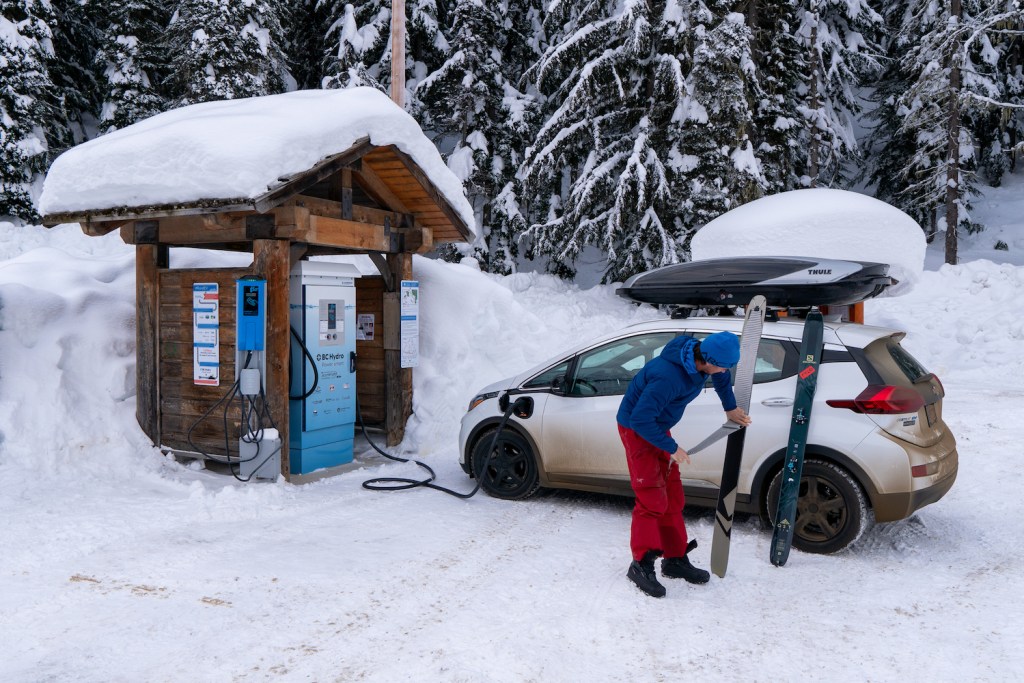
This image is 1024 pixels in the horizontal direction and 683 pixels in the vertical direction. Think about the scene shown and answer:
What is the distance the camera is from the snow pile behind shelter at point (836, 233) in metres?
7.92

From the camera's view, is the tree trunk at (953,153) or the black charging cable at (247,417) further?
the tree trunk at (953,153)

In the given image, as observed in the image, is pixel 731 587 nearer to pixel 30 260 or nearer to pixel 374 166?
pixel 374 166

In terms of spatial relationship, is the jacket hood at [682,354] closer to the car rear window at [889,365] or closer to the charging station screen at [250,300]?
the car rear window at [889,365]

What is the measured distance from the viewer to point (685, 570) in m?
4.83

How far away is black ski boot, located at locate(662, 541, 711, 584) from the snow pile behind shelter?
414 cm

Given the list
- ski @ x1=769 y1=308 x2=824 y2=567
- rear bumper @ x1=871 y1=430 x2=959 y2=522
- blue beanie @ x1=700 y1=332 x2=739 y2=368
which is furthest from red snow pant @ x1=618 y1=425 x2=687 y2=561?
rear bumper @ x1=871 y1=430 x2=959 y2=522

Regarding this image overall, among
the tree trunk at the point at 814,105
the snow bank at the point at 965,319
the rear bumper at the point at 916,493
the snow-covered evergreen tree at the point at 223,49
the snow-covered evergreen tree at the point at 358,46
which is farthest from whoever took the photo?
the tree trunk at the point at 814,105

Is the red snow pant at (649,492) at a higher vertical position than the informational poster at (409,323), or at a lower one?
lower

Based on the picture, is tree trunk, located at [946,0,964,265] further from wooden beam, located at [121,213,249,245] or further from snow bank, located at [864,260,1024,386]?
wooden beam, located at [121,213,249,245]

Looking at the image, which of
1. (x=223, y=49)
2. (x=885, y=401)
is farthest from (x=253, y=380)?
(x=223, y=49)

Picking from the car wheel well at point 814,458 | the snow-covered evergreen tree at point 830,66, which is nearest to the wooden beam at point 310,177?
the car wheel well at point 814,458

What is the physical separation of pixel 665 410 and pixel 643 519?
2.31ft

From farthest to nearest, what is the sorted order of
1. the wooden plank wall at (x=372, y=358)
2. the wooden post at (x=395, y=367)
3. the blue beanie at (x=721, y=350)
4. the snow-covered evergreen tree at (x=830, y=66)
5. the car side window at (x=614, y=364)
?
the snow-covered evergreen tree at (x=830, y=66)
the wooden plank wall at (x=372, y=358)
the wooden post at (x=395, y=367)
the car side window at (x=614, y=364)
the blue beanie at (x=721, y=350)

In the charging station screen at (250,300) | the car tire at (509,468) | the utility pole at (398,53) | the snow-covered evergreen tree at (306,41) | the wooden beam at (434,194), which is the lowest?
the car tire at (509,468)
